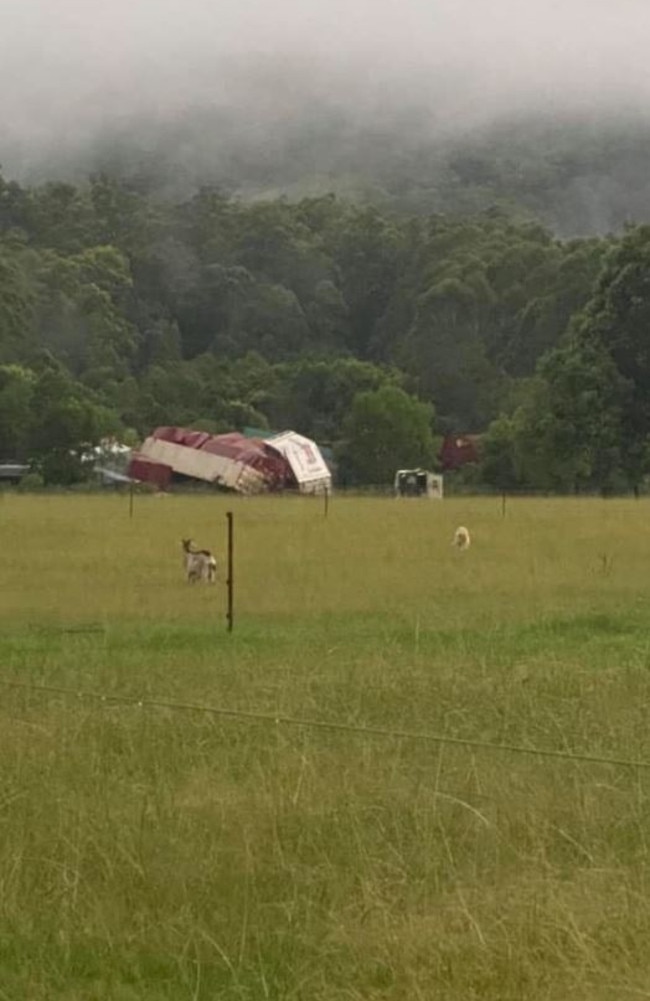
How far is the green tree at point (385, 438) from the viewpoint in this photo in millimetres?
73375

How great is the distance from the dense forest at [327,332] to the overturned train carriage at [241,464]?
292cm

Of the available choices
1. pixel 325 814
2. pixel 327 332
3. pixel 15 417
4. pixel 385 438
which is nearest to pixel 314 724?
pixel 325 814

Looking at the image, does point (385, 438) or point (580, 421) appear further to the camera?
point (385, 438)

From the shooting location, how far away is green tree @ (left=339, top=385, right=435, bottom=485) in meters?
73.4

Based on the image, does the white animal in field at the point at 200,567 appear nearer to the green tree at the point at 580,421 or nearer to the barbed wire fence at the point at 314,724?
the barbed wire fence at the point at 314,724

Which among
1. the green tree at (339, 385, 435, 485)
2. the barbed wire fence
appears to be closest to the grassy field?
the barbed wire fence

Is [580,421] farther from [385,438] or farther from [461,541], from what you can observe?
[461,541]

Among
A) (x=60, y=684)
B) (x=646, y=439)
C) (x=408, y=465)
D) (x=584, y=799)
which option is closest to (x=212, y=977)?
(x=584, y=799)

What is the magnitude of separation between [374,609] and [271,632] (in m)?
2.68

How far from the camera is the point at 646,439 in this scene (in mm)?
57250

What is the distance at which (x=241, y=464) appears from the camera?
6675cm

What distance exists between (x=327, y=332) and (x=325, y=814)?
117413mm

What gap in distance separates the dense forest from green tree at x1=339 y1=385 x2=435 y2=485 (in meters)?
0.09

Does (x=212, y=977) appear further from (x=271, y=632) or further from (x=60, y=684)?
(x=271, y=632)
